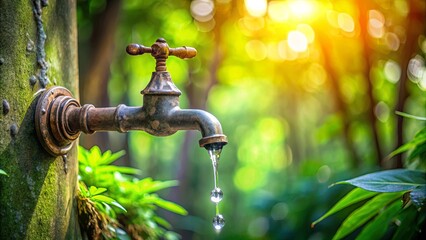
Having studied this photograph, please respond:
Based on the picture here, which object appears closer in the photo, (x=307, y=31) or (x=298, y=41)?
(x=307, y=31)

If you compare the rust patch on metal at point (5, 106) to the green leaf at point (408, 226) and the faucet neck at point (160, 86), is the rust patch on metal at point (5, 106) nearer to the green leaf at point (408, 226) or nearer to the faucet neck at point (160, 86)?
the faucet neck at point (160, 86)

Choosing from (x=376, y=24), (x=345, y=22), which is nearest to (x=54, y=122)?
(x=376, y=24)

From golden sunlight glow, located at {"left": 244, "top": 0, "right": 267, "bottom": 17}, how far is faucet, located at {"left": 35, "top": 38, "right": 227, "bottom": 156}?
8.91 ft

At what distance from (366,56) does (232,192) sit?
12.9m

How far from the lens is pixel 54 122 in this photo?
4.27ft

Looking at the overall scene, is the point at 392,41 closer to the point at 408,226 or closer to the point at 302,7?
the point at 302,7

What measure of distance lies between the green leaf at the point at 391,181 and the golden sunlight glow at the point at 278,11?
8.45 ft

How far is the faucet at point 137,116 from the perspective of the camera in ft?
4.29

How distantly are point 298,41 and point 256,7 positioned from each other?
0.89 m

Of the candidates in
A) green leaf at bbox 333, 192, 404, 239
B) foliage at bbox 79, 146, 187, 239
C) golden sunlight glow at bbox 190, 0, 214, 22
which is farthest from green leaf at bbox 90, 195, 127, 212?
golden sunlight glow at bbox 190, 0, 214, 22

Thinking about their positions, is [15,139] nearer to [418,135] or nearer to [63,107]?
[63,107]

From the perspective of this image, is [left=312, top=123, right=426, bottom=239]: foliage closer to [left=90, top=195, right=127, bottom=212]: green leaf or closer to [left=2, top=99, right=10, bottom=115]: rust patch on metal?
[left=90, top=195, right=127, bottom=212]: green leaf

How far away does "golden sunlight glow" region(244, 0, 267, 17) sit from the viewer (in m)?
4.03

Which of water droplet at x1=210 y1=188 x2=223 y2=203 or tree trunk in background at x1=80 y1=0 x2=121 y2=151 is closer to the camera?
water droplet at x1=210 y1=188 x2=223 y2=203
